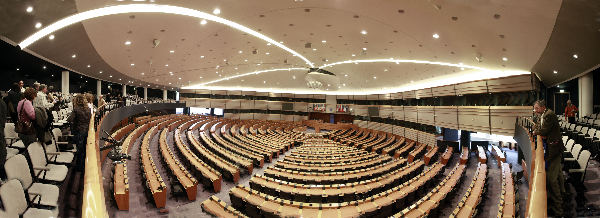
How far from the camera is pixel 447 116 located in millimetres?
13453

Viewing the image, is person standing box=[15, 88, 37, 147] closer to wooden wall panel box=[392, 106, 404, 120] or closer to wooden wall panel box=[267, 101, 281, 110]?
wooden wall panel box=[392, 106, 404, 120]

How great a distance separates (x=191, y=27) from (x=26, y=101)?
14.9 feet

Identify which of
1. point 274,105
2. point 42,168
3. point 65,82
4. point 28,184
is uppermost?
point 65,82

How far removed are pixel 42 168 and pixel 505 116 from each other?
1330 centimetres

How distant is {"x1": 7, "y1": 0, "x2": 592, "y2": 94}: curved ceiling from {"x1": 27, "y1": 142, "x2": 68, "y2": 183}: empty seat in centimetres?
289

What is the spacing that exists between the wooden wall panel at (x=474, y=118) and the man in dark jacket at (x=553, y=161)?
856cm

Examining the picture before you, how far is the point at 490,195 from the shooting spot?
8000 mm

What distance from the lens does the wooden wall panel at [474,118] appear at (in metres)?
10.9

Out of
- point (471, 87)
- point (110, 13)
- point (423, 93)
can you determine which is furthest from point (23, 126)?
point (423, 93)

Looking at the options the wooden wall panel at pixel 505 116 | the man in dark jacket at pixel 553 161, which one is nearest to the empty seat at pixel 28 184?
the man in dark jacket at pixel 553 161

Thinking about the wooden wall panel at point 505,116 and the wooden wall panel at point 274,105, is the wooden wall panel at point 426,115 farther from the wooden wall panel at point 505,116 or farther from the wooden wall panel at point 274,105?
the wooden wall panel at point 274,105

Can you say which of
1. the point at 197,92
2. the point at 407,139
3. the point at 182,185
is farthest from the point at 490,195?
the point at 197,92

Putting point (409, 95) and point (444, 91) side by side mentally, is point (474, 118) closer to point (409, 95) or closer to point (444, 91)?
point (444, 91)

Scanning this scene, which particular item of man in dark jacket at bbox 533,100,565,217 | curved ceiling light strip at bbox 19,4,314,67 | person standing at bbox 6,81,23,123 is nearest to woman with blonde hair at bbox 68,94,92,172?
person standing at bbox 6,81,23,123
